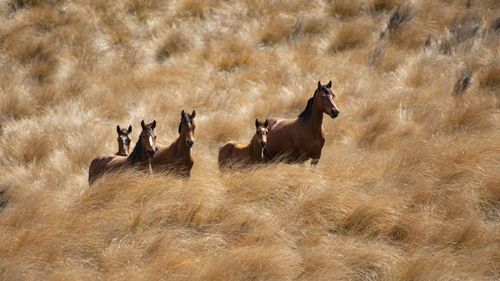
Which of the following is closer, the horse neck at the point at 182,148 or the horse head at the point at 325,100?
the horse neck at the point at 182,148

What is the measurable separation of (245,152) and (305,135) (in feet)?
3.05

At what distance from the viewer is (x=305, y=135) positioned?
703 centimetres

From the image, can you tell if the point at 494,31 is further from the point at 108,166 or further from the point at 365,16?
the point at 108,166

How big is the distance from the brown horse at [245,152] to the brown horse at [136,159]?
4.27ft

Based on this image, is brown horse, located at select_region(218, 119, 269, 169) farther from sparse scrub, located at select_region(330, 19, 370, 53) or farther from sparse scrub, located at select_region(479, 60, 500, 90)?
sparse scrub, located at select_region(330, 19, 370, 53)

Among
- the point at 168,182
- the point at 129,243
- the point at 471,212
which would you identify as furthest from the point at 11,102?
the point at 471,212

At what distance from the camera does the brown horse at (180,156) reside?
6340 mm

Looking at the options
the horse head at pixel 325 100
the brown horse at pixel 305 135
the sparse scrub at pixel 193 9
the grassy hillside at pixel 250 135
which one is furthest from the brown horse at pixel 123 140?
the sparse scrub at pixel 193 9

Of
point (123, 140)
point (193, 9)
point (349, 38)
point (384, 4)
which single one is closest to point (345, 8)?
point (384, 4)

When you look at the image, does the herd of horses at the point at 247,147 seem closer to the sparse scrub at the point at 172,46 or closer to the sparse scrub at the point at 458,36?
the sparse scrub at the point at 172,46

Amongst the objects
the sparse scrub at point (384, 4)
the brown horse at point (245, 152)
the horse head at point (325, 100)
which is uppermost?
the horse head at point (325, 100)

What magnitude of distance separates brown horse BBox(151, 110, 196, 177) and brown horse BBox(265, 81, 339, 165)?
1.29 m

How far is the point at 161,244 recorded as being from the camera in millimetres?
5258

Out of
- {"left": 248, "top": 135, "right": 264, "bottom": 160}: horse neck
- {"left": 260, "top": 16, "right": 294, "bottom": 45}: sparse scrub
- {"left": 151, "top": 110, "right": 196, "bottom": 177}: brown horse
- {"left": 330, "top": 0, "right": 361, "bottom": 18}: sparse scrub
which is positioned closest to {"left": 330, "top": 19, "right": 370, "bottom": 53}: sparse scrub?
{"left": 330, "top": 0, "right": 361, "bottom": 18}: sparse scrub
